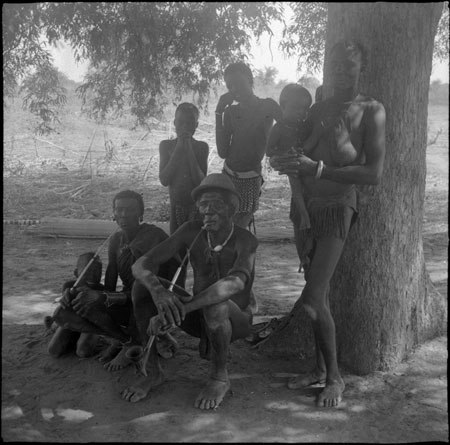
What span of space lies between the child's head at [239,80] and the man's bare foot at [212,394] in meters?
2.38

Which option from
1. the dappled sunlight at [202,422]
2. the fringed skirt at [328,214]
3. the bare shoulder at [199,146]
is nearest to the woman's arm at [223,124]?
the bare shoulder at [199,146]

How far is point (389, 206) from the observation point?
361 cm

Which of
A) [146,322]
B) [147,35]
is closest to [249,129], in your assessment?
[147,35]

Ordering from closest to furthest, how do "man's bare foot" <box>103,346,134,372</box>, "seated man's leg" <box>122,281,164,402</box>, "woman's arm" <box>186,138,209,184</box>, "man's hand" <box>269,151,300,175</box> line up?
"man's hand" <box>269,151,300,175</box>, "seated man's leg" <box>122,281,164,402</box>, "man's bare foot" <box>103,346,134,372</box>, "woman's arm" <box>186,138,209,184</box>

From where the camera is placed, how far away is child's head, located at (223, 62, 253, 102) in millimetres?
4465

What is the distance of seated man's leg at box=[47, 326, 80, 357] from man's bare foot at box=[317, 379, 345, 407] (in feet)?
5.64

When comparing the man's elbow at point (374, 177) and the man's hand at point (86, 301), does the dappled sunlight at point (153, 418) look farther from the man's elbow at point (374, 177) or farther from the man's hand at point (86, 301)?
the man's elbow at point (374, 177)

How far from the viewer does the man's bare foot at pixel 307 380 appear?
11.2 ft

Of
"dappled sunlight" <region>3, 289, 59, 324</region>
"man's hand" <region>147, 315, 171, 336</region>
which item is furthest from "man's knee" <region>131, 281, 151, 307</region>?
"dappled sunlight" <region>3, 289, 59, 324</region>

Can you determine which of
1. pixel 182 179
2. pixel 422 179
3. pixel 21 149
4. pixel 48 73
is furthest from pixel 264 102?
pixel 21 149

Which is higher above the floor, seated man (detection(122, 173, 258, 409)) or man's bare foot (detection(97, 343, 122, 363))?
seated man (detection(122, 173, 258, 409))

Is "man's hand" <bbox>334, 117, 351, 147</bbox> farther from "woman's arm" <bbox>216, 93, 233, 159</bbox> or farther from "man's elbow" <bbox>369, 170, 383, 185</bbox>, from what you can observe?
"woman's arm" <bbox>216, 93, 233, 159</bbox>

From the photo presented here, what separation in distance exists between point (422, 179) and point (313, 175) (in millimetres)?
1100

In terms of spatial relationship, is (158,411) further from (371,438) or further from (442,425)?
(442,425)
